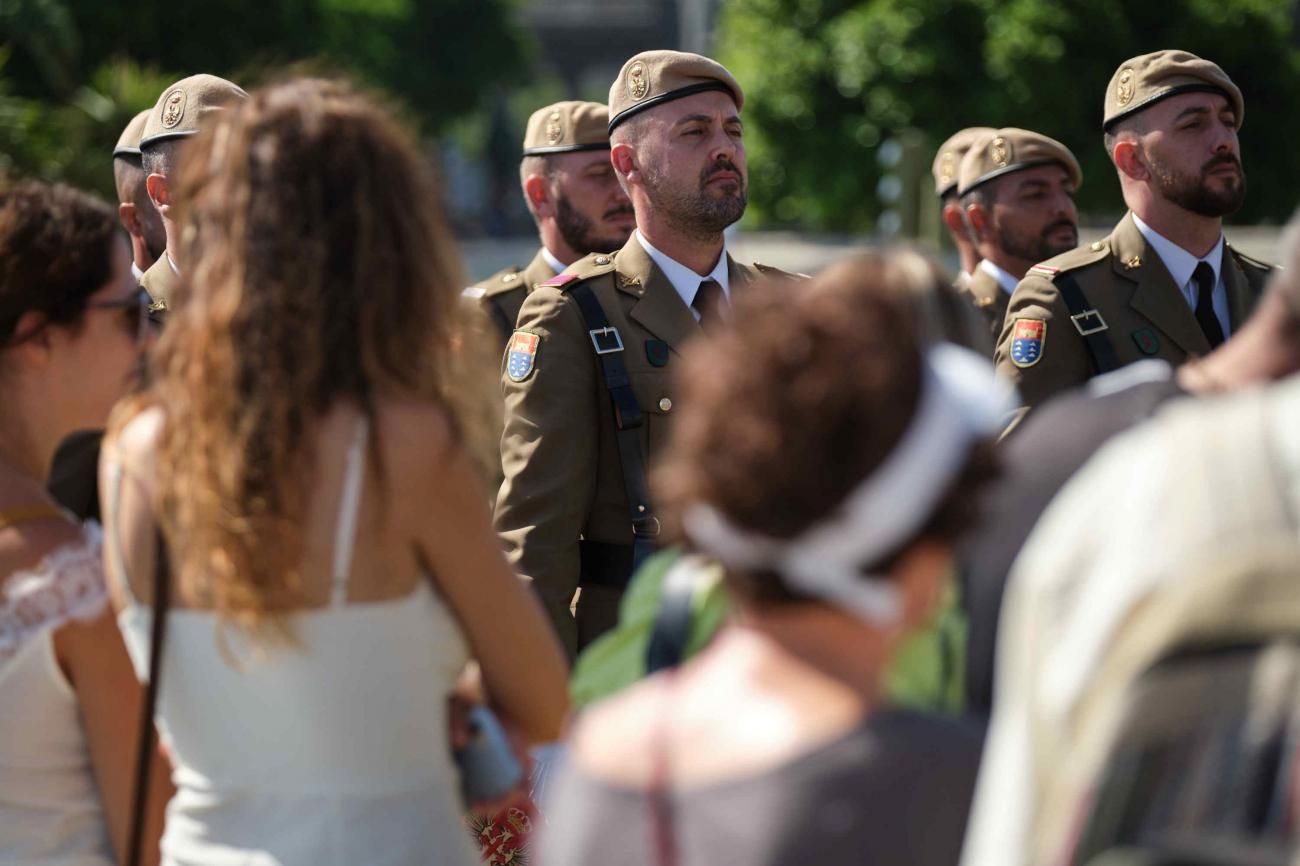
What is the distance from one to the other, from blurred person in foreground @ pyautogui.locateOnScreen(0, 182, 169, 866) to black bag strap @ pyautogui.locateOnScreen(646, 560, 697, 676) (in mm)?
739

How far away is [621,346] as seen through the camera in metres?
4.56

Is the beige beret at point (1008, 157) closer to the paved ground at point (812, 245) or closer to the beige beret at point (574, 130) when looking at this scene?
the beige beret at point (574, 130)

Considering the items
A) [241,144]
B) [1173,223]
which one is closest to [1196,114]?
[1173,223]

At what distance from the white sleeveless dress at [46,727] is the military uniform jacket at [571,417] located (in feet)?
5.98

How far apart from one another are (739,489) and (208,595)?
2.85ft

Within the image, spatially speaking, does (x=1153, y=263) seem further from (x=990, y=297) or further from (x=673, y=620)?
(x=673, y=620)

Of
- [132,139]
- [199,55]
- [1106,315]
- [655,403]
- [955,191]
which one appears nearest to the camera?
[655,403]

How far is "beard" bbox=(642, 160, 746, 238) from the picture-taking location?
15.7 feet

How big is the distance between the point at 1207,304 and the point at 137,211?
10.6 ft

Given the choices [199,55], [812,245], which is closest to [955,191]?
[812,245]

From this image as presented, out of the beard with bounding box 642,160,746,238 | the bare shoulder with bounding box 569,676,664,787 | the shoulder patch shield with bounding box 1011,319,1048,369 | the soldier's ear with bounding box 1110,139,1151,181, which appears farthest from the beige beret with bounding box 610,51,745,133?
the bare shoulder with bounding box 569,676,664,787

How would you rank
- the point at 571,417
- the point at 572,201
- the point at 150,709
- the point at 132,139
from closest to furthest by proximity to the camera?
the point at 150,709, the point at 571,417, the point at 132,139, the point at 572,201

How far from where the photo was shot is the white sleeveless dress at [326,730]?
7.52 feet

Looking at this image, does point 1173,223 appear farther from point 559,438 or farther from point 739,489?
point 739,489
